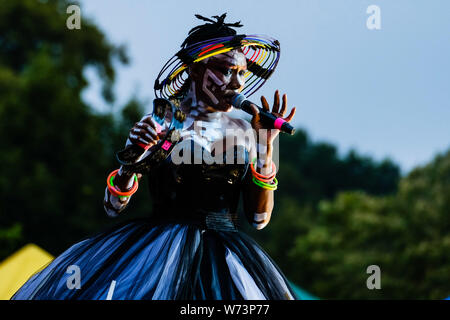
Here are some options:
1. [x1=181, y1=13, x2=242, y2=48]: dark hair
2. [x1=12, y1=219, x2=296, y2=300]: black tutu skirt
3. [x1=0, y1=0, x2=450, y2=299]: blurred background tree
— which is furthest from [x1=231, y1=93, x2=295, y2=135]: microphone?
[x1=0, y1=0, x2=450, y2=299]: blurred background tree

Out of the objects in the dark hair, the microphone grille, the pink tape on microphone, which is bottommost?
the pink tape on microphone

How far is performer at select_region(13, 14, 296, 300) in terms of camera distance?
9.45ft

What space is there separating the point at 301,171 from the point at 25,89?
57.6ft

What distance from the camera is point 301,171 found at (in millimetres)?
32781

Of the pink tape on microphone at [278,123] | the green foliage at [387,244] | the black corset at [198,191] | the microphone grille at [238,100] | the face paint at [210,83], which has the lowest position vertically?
the green foliage at [387,244]

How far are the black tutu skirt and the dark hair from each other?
41.5 inches

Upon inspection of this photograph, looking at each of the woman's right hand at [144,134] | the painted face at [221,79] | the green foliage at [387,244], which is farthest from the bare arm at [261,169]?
the green foliage at [387,244]

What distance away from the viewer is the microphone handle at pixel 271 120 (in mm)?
2998

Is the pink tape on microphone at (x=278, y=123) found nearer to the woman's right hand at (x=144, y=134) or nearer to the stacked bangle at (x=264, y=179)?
the stacked bangle at (x=264, y=179)

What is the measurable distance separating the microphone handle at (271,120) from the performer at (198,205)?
40 millimetres

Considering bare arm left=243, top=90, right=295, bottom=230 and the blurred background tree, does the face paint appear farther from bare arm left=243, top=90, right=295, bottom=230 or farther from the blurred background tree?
the blurred background tree

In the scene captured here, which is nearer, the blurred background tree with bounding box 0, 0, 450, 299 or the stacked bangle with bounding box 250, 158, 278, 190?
the stacked bangle with bounding box 250, 158, 278, 190

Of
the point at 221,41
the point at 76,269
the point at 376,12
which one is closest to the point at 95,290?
the point at 76,269

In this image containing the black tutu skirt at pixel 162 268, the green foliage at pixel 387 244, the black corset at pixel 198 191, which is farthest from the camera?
the green foliage at pixel 387 244
